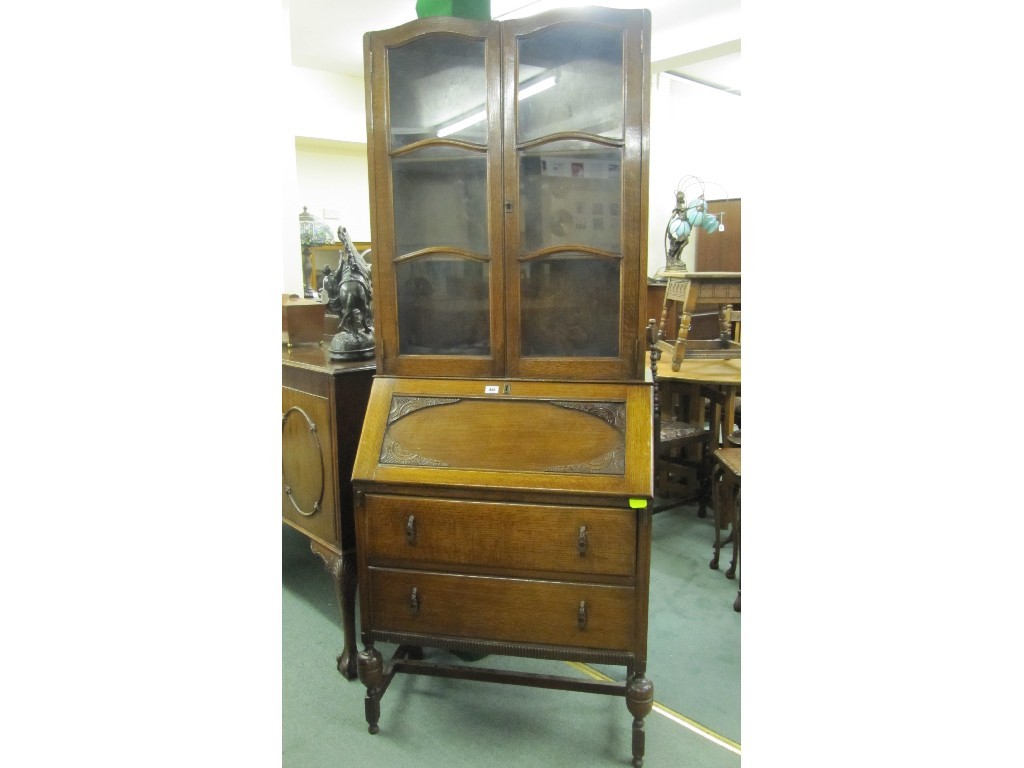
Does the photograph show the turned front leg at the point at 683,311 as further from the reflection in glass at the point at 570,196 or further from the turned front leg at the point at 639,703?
the turned front leg at the point at 639,703

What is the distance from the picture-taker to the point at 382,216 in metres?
1.49

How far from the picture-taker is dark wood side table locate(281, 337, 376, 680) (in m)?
1.66

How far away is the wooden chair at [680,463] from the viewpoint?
2811mm

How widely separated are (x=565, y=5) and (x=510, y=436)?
7.62 feet

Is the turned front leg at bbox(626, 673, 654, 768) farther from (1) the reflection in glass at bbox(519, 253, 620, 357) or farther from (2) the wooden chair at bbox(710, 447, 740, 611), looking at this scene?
(2) the wooden chair at bbox(710, 447, 740, 611)

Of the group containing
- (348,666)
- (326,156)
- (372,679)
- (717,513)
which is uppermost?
(326,156)

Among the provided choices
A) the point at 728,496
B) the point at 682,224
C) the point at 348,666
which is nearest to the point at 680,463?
the point at 728,496

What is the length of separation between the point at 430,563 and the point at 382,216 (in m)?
0.82

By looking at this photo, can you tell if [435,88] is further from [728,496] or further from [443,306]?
[728,496]

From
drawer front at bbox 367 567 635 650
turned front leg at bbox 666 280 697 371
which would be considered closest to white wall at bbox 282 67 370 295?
turned front leg at bbox 666 280 697 371

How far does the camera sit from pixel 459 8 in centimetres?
153

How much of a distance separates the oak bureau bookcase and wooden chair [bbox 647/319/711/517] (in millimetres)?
1408
